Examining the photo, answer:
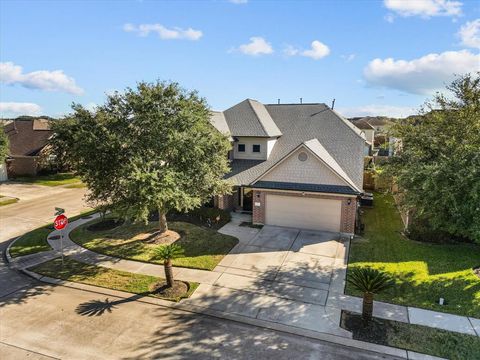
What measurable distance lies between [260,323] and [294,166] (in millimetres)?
10819

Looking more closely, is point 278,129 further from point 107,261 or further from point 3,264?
point 3,264

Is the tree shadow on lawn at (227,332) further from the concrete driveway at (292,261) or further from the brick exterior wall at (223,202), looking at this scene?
the brick exterior wall at (223,202)

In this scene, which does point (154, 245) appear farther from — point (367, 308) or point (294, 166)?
point (367, 308)

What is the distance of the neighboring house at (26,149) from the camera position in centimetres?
3853

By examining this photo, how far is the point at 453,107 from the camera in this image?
15.9 m

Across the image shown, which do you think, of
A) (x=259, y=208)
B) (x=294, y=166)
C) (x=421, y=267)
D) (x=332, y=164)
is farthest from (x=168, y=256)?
(x=332, y=164)

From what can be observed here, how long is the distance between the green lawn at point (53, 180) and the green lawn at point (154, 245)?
1826 cm

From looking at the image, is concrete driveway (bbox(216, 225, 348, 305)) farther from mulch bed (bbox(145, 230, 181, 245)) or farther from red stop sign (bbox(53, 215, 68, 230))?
red stop sign (bbox(53, 215, 68, 230))

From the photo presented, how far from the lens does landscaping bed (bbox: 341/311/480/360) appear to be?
372 inches

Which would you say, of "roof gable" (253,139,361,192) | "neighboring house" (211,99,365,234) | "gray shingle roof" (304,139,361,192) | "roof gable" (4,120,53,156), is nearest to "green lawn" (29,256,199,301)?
"neighboring house" (211,99,365,234)

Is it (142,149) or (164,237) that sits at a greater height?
(142,149)

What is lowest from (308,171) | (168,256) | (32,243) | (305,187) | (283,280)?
(283,280)

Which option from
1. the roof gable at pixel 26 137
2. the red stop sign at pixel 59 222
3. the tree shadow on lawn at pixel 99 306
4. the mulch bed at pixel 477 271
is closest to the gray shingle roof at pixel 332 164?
the mulch bed at pixel 477 271

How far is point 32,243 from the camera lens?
18.3 meters
